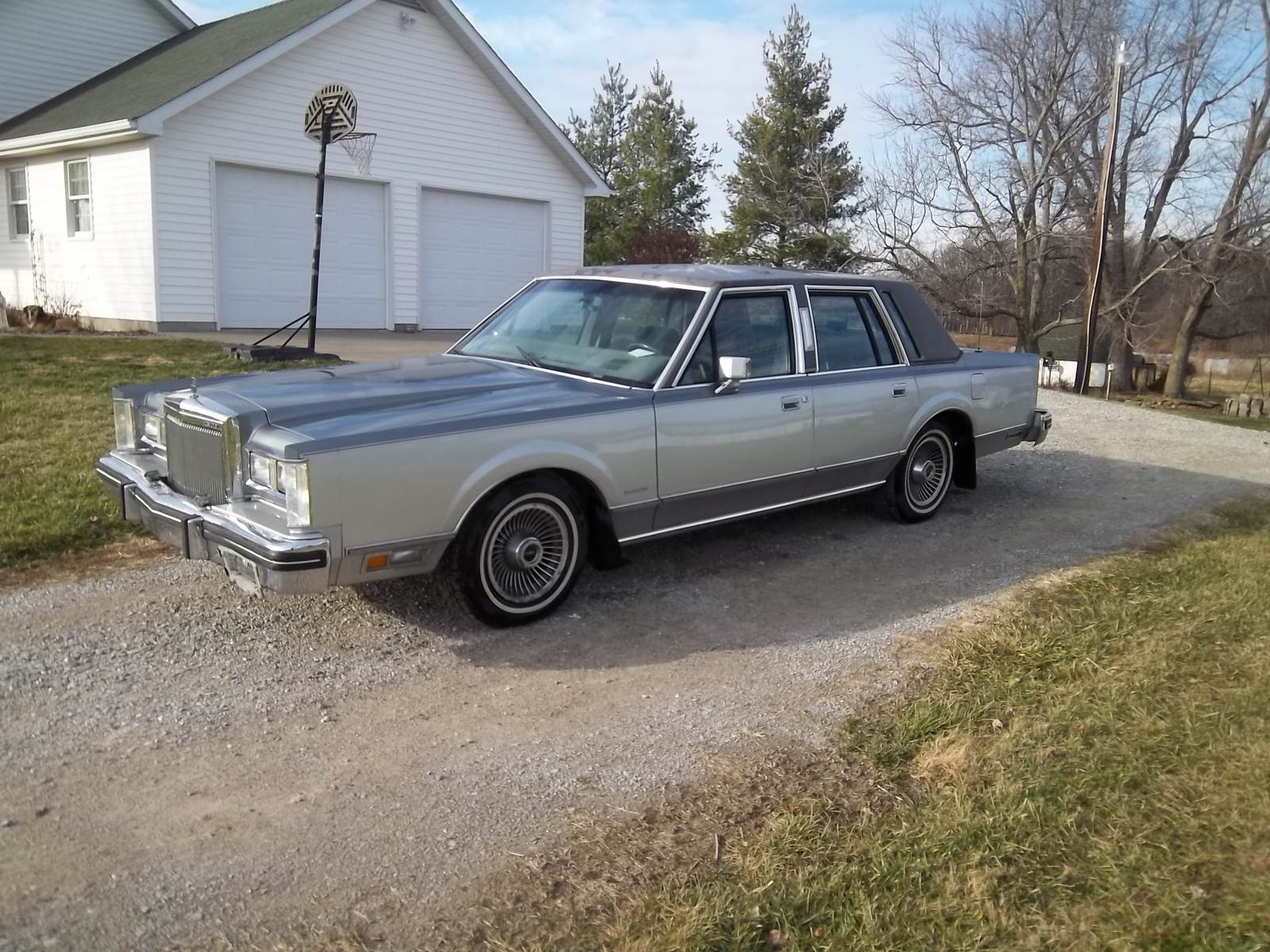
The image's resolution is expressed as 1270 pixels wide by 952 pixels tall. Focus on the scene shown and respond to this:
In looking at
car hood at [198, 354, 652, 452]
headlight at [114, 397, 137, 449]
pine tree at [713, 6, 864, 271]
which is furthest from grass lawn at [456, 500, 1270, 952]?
pine tree at [713, 6, 864, 271]

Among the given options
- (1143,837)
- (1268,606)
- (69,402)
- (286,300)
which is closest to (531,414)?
(1143,837)

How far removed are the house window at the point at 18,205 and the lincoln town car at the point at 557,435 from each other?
1421 cm

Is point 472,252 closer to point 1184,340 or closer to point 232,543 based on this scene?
→ point 232,543

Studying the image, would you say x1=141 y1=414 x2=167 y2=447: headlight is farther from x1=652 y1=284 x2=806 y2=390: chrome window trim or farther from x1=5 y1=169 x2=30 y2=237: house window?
x1=5 y1=169 x2=30 y2=237: house window

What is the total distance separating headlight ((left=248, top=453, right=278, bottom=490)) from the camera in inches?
167

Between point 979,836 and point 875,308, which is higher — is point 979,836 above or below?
below

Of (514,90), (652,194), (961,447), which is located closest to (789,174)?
(652,194)

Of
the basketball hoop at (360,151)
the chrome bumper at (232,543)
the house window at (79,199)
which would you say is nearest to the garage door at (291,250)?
the basketball hoop at (360,151)

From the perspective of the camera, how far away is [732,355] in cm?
574

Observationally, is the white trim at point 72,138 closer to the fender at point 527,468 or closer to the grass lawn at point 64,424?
the grass lawn at point 64,424

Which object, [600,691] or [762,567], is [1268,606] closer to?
[762,567]

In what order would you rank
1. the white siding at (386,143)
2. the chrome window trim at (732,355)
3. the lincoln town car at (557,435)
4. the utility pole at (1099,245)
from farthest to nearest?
the utility pole at (1099,245)
the white siding at (386,143)
the chrome window trim at (732,355)
the lincoln town car at (557,435)

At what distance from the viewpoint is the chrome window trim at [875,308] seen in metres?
6.34

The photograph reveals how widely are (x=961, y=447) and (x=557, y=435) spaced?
12.4 ft
